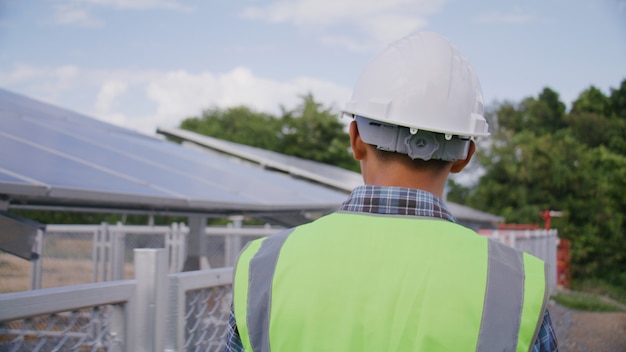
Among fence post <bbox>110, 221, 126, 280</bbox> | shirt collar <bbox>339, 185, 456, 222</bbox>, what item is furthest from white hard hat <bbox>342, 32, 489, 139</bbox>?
fence post <bbox>110, 221, 126, 280</bbox>

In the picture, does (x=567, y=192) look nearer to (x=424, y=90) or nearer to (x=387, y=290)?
(x=424, y=90)

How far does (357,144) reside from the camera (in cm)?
185

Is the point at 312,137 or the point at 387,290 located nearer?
the point at 387,290

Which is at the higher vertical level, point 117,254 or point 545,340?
point 545,340

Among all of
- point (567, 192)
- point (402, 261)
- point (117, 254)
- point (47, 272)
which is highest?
point (567, 192)

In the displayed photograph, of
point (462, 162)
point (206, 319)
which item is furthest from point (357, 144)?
point (206, 319)

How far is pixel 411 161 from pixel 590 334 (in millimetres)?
5897

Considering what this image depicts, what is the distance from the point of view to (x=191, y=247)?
8.09 meters

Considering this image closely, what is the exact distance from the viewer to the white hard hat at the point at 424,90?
1.80 metres

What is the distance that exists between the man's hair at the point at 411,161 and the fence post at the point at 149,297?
3.63 feet

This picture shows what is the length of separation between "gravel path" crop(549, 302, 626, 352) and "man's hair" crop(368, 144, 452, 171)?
469cm

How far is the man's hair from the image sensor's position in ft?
5.75

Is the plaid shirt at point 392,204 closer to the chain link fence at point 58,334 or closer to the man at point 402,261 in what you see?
the man at point 402,261

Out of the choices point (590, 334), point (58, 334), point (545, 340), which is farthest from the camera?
point (590, 334)
